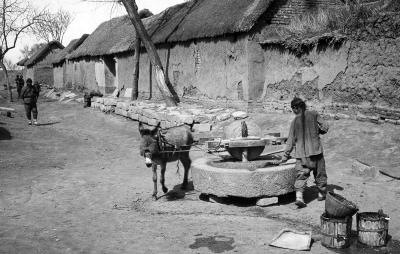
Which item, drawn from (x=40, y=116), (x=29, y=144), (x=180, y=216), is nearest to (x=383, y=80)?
(x=180, y=216)

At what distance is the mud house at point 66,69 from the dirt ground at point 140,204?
23.0 m

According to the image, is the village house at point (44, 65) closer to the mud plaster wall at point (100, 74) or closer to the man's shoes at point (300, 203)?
the mud plaster wall at point (100, 74)

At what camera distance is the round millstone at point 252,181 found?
7336mm

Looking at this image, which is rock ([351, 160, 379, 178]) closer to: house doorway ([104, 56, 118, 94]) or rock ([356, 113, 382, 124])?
rock ([356, 113, 382, 124])

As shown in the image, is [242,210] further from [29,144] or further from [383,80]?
[29,144]

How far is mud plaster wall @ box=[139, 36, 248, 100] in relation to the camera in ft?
52.6

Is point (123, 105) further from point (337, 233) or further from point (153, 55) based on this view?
point (337, 233)

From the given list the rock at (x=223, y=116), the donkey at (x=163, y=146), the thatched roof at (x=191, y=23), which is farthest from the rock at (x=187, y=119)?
the donkey at (x=163, y=146)

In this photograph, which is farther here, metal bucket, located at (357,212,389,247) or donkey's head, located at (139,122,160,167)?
donkey's head, located at (139,122,160,167)

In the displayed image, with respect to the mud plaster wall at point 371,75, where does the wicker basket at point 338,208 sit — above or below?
below

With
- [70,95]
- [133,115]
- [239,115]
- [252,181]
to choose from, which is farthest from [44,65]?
[252,181]

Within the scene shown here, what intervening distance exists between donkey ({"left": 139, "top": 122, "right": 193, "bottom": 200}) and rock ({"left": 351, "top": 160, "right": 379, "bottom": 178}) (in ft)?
11.2

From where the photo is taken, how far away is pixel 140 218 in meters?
7.21

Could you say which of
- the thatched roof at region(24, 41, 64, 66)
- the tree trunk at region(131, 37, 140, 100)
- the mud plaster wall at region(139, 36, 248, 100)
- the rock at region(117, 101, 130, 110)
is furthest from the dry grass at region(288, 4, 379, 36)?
the thatched roof at region(24, 41, 64, 66)
